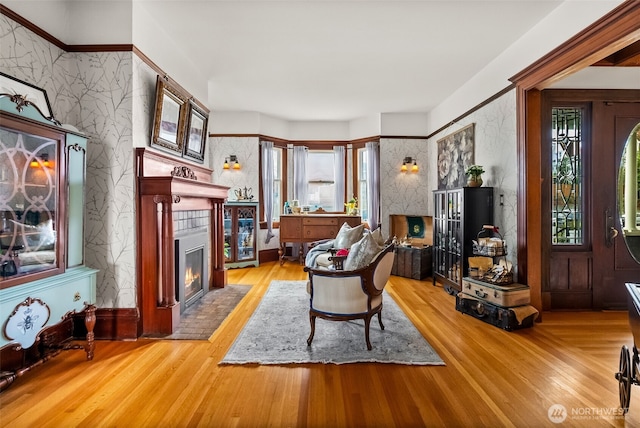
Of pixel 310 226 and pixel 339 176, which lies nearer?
pixel 310 226

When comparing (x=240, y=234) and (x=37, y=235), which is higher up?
(x=37, y=235)

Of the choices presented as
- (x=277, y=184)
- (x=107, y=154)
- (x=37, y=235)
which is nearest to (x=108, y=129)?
(x=107, y=154)

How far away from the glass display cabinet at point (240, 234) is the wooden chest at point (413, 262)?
2.90 metres

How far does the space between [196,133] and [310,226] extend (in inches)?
121

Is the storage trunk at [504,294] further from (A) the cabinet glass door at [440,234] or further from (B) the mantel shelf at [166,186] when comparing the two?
(B) the mantel shelf at [166,186]

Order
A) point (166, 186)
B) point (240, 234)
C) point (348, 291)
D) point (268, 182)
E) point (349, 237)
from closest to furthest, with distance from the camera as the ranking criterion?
point (348, 291), point (166, 186), point (349, 237), point (240, 234), point (268, 182)

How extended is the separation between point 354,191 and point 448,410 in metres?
5.61

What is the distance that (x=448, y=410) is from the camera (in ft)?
6.31

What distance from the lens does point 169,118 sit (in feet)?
11.3

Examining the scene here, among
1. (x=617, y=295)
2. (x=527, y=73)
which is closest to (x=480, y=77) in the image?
(x=527, y=73)

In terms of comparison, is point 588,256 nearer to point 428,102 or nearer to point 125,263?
point 428,102

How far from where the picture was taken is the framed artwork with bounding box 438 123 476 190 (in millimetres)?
4679

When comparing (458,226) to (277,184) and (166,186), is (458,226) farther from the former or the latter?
(277,184)

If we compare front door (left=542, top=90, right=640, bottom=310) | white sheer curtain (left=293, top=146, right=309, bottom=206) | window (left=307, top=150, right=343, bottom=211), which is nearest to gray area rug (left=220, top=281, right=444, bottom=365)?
front door (left=542, top=90, right=640, bottom=310)
